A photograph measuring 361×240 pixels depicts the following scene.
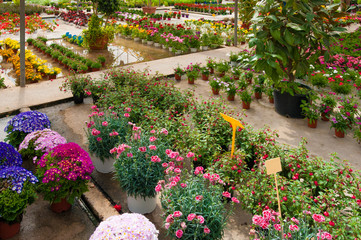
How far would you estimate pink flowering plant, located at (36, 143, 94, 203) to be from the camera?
9.71 feet

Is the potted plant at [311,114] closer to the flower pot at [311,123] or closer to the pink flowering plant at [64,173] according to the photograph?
the flower pot at [311,123]

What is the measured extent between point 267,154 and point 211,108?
1245 millimetres

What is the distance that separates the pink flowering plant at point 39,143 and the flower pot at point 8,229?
803mm

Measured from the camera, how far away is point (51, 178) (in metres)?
2.93

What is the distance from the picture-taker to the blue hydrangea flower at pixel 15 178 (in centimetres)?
279

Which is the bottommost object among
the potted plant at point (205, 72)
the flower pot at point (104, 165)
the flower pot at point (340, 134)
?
the flower pot at point (104, 165)

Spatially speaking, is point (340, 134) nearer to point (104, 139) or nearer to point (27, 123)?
point (104, 139)

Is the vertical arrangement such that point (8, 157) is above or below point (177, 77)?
below

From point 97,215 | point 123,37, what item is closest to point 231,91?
point 97,215

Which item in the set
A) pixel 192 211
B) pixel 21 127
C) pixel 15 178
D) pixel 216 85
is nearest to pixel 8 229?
pixel 15 178

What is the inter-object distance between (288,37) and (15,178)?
399cm

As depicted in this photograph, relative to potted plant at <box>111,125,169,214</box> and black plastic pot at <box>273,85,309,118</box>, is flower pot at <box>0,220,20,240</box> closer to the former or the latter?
potted plant at <box>111,125,169,214</box>

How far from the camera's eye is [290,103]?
212 inches

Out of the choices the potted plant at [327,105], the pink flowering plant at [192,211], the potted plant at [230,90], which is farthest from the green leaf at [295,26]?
the pink flowering plant at [192,211]
